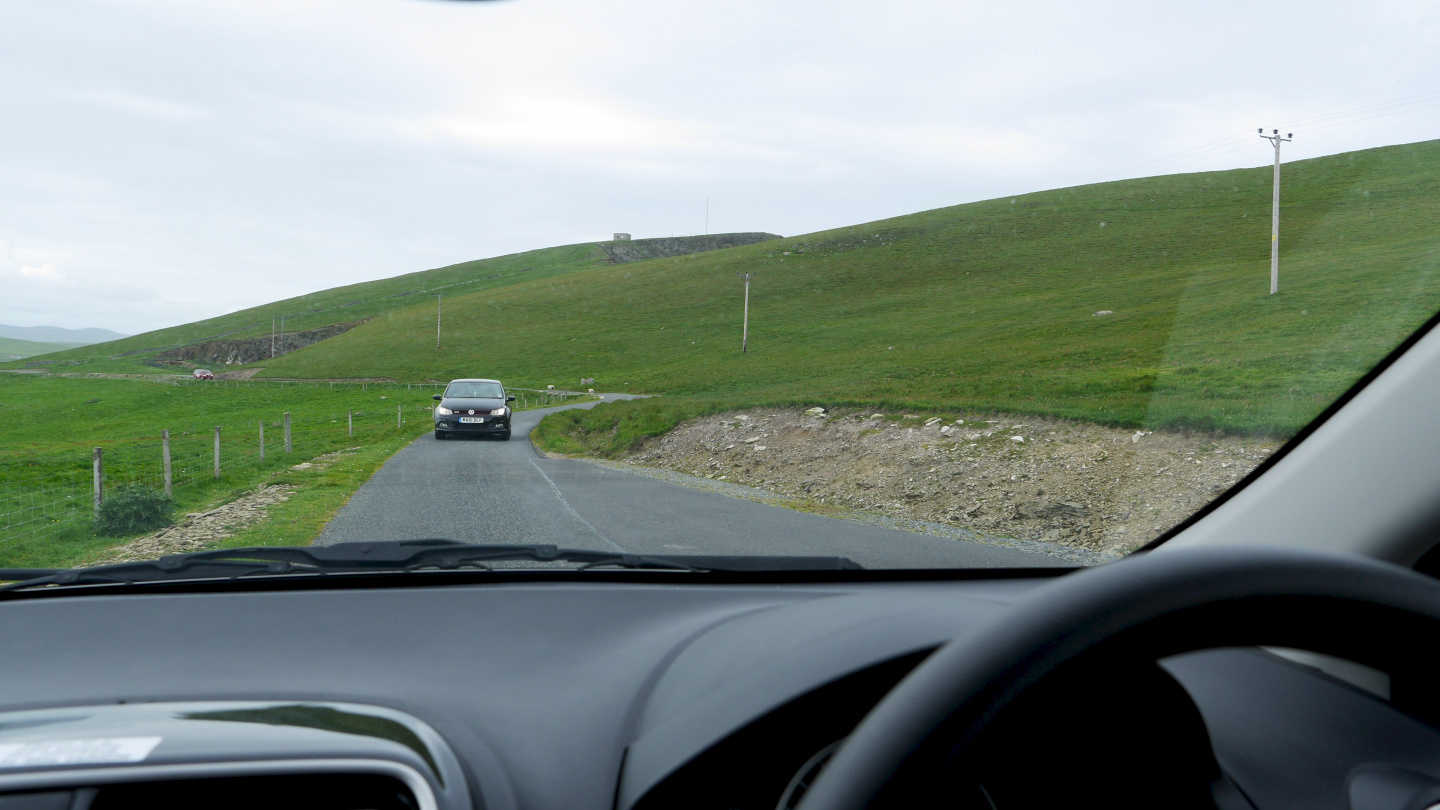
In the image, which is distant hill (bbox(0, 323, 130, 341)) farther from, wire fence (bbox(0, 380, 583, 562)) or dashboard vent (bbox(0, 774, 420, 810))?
dashboard vent (bbox(0, 774, 420, 810))

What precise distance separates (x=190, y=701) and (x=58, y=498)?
445cm

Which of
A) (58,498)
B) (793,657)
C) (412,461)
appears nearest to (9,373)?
(412,461)

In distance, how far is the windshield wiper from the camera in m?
2.64

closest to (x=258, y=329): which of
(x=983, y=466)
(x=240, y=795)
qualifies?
(x=983, y=466)

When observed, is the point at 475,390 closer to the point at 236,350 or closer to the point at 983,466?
the point at 236,350

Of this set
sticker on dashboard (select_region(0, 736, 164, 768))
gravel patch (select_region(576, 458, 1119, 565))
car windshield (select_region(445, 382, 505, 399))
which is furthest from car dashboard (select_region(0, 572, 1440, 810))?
car windshield (select_region(445, 382, 505, 399))

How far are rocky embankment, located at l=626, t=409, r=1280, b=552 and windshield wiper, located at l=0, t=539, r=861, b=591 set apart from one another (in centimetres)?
188

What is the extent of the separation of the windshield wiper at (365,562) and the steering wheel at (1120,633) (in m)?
→ 1.90

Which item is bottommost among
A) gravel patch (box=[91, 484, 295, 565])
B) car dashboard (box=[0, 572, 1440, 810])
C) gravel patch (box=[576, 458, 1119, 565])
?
gravel patch (box=[576, 458, 1119, 565])

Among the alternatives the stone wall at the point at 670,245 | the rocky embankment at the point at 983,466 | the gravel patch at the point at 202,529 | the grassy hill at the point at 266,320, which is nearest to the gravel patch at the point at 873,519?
the rocky embankment at the point at 983,466

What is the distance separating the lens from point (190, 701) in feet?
6.78

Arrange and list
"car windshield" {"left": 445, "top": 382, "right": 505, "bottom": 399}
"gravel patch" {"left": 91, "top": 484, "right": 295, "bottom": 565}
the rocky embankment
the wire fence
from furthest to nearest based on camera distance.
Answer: "car windshield" {"left": 445, "top": 382, "right": 505, "bottom": 399} < the rocky embankment < the wire fence < "gravel patch" {"left": 91, "top": 484, "right": 295, "bottom": 565}

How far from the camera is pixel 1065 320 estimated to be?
89.1 feet

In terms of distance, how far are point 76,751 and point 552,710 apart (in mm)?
971
